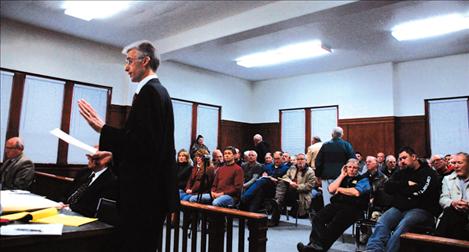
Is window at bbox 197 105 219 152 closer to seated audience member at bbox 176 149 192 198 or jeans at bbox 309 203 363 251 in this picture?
seated audience member at bbox 176 149 192 198

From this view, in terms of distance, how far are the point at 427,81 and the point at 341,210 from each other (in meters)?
4.46

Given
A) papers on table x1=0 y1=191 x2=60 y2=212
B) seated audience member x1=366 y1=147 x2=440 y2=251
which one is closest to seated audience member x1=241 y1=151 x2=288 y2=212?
seated audience member x1=366 y1=147 x2=440 y2=251

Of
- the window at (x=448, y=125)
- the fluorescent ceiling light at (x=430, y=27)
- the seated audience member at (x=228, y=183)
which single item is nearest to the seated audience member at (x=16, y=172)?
the seated audience member at (x=228, y=183)

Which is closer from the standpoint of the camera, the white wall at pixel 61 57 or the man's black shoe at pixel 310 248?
the man's black shoe at pixel 310 248

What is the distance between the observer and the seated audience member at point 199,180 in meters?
4.74

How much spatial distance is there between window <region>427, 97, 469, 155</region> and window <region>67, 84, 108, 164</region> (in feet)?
20.2

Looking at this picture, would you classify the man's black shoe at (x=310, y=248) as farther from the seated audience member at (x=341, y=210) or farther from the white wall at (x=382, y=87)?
the white wall at (x=382, y=87)

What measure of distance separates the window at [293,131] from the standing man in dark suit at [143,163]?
23.4 ft

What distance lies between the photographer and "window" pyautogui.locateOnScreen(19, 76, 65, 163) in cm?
571

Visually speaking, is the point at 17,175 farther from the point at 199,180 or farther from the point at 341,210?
the point at 341,210

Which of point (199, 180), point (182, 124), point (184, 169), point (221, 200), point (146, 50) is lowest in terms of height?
point (221, 200)

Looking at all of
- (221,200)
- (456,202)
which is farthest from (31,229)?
(221,200)

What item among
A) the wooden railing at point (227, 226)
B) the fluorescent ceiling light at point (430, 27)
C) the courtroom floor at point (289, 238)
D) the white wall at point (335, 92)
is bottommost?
the courtroom floor at point (289, 238)

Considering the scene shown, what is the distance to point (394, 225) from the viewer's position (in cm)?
337
